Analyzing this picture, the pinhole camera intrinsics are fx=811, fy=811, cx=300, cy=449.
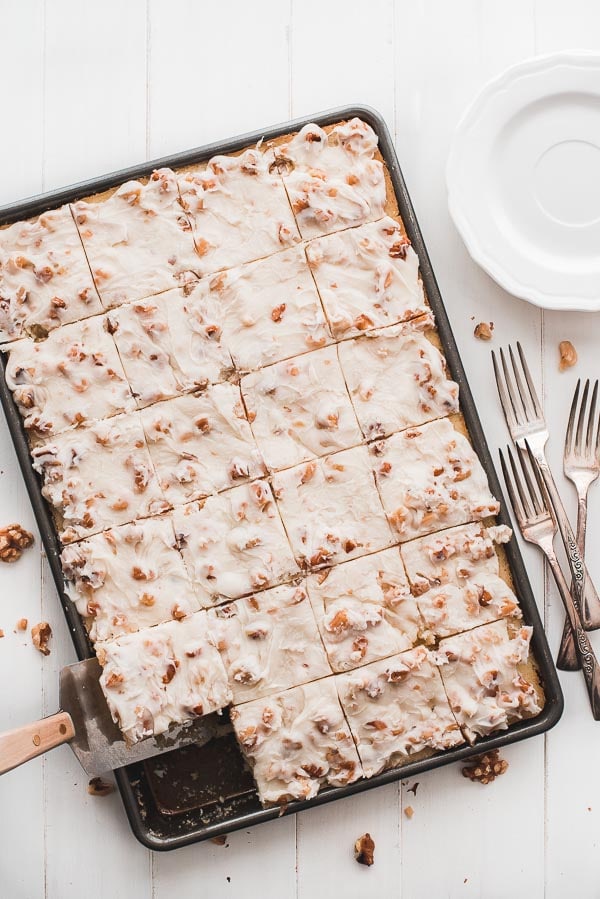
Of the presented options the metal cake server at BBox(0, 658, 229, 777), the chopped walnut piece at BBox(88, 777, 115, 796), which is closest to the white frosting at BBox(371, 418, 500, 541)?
the metal cake server at BBox(0, 658, 229, 777)

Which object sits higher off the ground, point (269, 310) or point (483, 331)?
point (269, 310)

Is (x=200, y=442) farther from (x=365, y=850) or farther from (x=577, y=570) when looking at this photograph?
(x=365, y=850)

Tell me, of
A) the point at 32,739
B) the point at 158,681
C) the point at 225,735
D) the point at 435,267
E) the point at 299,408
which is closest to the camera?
the point at 32,739

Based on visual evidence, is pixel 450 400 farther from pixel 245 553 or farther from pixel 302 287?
pixel 245 553

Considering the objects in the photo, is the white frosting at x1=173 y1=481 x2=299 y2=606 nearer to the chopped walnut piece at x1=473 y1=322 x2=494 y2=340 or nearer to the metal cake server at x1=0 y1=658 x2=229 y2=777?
the metal cake server at x1=0 y1=658 x2=229 y2=777

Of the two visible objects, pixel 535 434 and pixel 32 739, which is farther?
pixel 535 434

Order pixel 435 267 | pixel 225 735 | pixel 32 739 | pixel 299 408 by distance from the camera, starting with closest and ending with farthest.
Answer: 1. pixel 32 739
2. pixel 299 408
3. pixel 225 735
4. pixel 435 267

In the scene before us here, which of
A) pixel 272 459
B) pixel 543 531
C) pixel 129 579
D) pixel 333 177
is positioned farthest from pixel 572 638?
pixel 333 177
